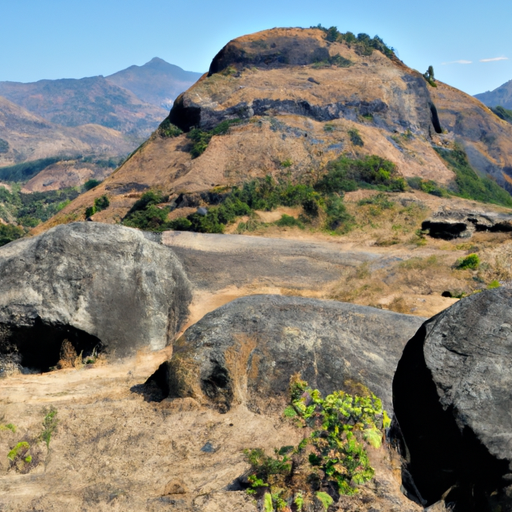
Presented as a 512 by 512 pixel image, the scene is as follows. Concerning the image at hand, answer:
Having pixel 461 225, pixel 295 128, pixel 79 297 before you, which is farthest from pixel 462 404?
pixel 295 128

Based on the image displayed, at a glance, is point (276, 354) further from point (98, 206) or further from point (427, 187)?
point (427, 187)

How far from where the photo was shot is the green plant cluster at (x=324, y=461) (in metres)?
5.13

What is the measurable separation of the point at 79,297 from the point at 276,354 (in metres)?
4.86

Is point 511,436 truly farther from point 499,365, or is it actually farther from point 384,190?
point 384,190

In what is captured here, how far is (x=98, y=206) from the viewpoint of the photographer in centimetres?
3158

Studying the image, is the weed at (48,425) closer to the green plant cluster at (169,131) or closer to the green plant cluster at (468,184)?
the green plant cluster at (468,184)

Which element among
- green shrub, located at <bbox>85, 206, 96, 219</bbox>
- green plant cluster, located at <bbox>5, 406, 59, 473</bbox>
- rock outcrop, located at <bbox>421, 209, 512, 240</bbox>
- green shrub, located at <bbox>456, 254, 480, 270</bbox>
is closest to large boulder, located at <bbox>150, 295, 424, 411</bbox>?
green plant cluster, located at <bbox>5, 406, 59, 473</bbox>

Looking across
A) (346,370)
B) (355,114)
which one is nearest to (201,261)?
(346,370)

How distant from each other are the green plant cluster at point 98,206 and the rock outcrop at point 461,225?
735 inches

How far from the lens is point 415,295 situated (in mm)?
14523

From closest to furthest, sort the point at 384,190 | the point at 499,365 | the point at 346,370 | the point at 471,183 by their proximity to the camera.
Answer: the point at 499,365
the point at 346,370
the point at 384,190
the point at 471,183

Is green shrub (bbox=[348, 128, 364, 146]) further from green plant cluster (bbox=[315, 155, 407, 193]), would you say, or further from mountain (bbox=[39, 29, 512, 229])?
green plant cluster (bbox=[315, 155, 407, 193])

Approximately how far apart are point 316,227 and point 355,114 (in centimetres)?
1623

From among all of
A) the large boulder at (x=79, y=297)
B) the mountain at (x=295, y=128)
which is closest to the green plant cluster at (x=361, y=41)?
the mountain at (x=295, y=128)
